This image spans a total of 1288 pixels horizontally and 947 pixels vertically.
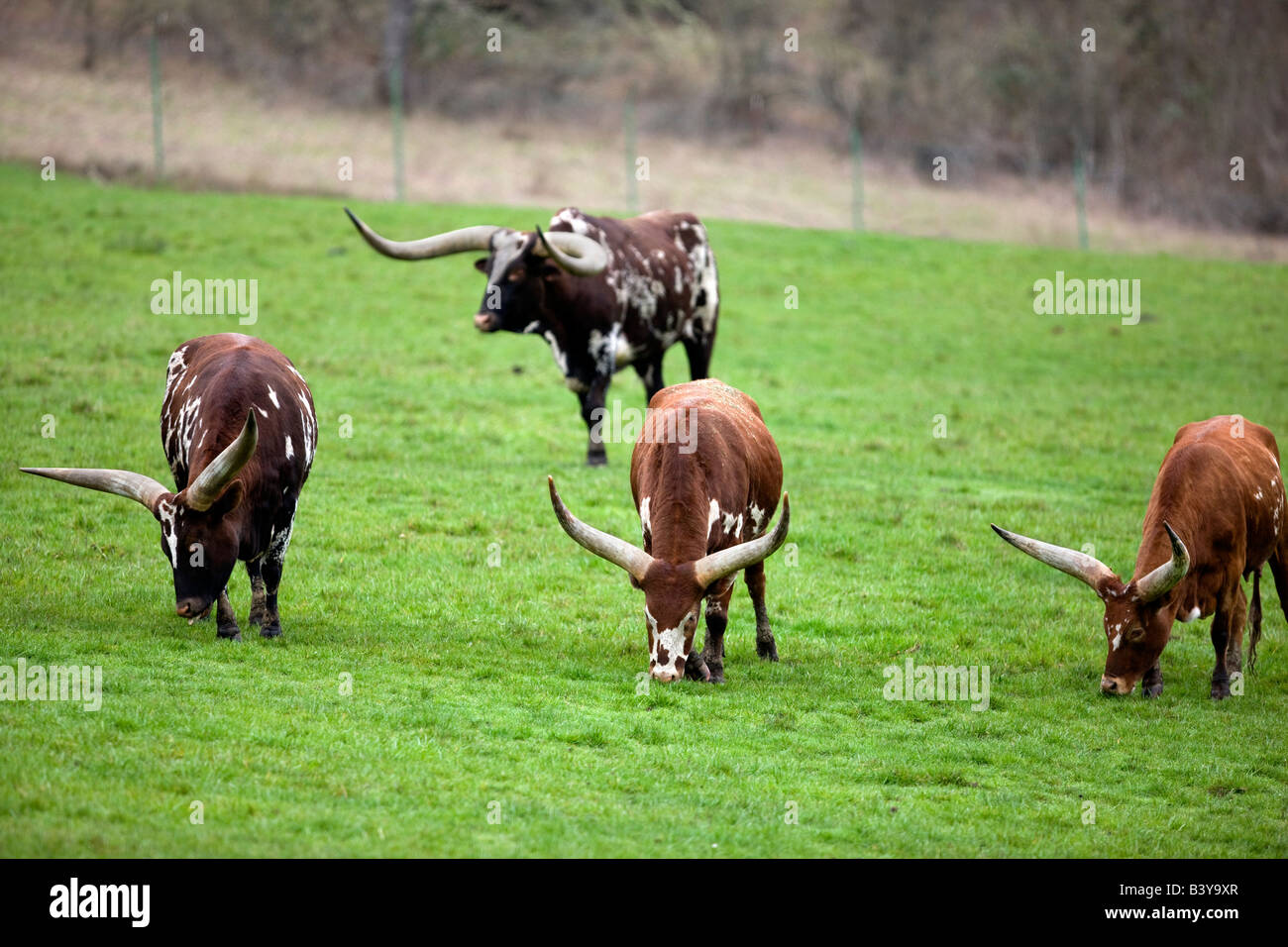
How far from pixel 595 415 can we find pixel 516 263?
71.4 inches

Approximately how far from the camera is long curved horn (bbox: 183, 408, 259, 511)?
817 cm

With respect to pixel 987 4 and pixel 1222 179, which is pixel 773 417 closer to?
pixel 1222 179

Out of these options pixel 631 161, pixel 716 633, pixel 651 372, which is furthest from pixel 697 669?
pixel 631 161

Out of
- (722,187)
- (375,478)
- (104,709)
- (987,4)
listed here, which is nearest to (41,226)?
(375,478)

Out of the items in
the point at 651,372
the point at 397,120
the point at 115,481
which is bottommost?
the point at 115,481

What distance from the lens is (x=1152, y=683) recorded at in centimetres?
974

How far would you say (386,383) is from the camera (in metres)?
18.6

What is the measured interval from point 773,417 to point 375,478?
6403 mm

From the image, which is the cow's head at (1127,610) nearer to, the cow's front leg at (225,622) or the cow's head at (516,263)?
the cow's front leg at (225,622)

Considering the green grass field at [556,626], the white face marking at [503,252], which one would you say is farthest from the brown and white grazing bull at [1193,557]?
the white face marking at [503,252]

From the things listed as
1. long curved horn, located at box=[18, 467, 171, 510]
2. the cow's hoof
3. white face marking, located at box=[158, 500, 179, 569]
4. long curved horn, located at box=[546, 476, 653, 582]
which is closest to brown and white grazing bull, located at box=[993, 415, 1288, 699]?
the cow's hoof

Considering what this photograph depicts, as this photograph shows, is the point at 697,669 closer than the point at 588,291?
Yes

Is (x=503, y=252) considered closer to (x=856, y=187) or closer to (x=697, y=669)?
(x=697, y=669)

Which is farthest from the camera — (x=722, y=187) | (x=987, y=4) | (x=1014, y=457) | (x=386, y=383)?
(x=987, y=4)
